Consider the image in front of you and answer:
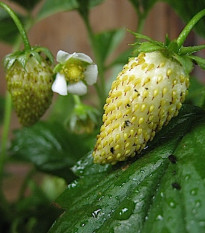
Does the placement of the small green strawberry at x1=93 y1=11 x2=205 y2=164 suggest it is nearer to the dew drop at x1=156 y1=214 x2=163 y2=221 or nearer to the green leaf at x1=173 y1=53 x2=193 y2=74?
the green leaf at x1=173 y1=53 x2=193 y2=74

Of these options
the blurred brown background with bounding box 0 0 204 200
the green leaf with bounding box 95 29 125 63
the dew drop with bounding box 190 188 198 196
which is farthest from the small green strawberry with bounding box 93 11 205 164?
the blurred brown background with bounding box 0 0 204 200

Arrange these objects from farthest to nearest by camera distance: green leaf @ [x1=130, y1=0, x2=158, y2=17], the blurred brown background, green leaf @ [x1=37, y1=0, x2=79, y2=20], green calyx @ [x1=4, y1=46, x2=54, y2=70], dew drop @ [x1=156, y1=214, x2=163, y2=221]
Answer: the blurred brown background, green leaf @ [x1=37, y1=0, x2=79, y2=20], green leaf @ [x1=130, y1=0, x2=158, y2=17], green calyx @ [x1=4, y1=46, x2=54, y2=70], dew drop @ [x1=156, y1=214, x2=163, y2=221]

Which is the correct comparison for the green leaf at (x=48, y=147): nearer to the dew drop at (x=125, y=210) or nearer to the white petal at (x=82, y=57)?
the white petal at (x=82, y=57)

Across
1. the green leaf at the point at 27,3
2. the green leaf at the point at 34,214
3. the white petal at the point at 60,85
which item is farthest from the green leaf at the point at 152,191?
the green leaf at the point at 27,3

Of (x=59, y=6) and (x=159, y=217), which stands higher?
(x=59, y=6)

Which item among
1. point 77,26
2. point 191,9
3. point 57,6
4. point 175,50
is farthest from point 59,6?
point 77,26

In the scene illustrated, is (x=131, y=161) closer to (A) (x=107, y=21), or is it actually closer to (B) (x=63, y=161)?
(B) (x=63, y=161)

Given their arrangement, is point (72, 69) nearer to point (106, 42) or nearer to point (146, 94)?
point (146, 94)

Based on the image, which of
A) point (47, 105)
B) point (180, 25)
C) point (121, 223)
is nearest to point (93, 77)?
point (47, 105)
